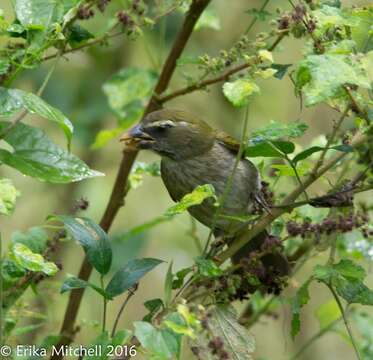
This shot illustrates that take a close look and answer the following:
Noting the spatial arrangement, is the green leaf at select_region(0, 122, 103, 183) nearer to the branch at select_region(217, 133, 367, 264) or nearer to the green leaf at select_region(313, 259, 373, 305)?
the branch at select_region(217, 133, 367, 264)

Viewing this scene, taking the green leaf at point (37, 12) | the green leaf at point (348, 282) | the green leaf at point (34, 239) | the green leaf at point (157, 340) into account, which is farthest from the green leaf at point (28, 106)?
the green leaf at point (348, 282)

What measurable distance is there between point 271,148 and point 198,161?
138cm

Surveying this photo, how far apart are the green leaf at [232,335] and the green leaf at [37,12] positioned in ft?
2.88

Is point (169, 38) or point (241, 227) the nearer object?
point (241, 227)

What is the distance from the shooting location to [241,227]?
2.52 meters

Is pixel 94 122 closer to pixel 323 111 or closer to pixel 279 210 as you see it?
pixel 323 111

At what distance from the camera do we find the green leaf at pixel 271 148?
85.4 inches

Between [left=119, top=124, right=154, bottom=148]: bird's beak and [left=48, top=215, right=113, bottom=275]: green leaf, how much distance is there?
952mm

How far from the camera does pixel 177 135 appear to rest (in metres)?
3.56

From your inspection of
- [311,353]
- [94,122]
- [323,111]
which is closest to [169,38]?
[94,122]

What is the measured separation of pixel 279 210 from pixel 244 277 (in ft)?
0.68

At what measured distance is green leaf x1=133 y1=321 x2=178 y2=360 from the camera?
1.79 metres

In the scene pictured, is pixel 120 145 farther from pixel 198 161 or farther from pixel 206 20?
pixel 206 20

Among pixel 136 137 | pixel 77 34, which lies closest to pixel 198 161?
pixel 136 137
